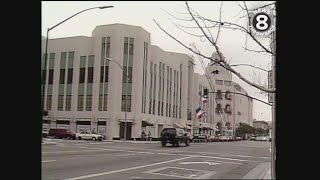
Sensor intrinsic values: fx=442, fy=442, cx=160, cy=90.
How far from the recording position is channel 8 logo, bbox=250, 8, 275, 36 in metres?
5.73

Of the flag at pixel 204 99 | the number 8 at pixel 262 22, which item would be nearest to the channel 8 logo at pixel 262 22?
the number 8 at pixel 262 22

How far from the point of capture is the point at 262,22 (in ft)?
19.2

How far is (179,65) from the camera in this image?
731cm

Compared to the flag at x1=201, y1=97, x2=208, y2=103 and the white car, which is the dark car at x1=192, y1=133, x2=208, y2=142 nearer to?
the flag at x1=201, y1=97, x2=208, y2=103

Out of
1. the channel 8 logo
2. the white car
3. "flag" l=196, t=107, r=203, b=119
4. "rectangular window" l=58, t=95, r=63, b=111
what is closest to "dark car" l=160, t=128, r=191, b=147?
"flag" l=196, t=107, r=203, b=119

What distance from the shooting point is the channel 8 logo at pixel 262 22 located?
5.73 metres

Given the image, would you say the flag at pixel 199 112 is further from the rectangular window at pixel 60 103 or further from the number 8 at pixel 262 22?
the rectangular window at pixel 60 103

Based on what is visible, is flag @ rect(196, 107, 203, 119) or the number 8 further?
flag @ rect(196, 107, 203, 119)

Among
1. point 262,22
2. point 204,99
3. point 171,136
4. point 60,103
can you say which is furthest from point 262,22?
point 60,103

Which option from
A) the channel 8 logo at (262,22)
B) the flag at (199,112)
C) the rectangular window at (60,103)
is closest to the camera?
the channel 8 logo at (262,22)

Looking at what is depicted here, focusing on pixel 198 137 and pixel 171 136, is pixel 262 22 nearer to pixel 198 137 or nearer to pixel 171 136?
pixel 171 136

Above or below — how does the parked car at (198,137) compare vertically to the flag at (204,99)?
below
